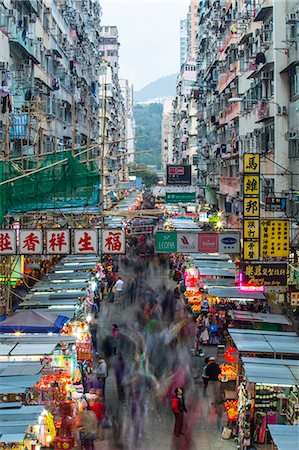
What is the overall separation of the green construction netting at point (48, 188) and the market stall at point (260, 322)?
440cm

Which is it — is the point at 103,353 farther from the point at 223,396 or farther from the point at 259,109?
the point at 259,109

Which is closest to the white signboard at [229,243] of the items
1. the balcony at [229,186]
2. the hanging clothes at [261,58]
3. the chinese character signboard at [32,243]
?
the chinese character signboard at [32,243]

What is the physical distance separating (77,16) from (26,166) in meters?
24.7

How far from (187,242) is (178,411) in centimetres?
462

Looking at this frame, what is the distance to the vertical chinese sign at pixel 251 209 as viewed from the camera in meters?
15.7

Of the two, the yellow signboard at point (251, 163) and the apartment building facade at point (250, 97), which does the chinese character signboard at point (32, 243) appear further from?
the apartment building facade at point (250, 97)

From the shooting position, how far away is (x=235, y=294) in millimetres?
19328

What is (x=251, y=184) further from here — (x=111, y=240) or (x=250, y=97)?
(x=250, y=97)

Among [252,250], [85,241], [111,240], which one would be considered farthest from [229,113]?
[85,241]

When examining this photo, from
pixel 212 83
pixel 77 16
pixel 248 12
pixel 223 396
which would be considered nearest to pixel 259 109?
pixel 248 12

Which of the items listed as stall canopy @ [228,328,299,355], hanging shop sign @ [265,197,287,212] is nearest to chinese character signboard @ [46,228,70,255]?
stall canopy @ [228,328,299,355]

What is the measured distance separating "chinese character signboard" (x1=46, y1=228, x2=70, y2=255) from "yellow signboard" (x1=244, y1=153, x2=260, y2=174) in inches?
170

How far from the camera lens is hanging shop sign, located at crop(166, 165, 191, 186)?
3678cm

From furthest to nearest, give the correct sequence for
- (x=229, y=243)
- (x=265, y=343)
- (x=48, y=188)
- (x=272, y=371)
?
1. (x=48, y=188)
2. (x=229, y=243)
3. (x=265, y=343)
4. (x=272, y=371)
